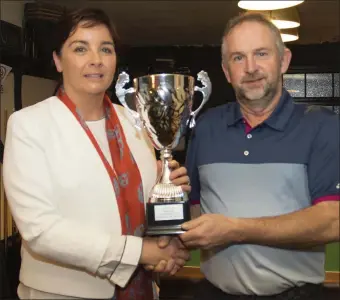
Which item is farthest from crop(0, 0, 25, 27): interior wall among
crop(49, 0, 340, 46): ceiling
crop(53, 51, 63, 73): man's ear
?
crop(53, 51, 63, 73): man's ear

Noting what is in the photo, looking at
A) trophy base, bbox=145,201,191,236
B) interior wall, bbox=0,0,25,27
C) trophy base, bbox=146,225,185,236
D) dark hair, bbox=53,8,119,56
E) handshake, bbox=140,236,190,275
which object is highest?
interior wall, bbox=0,0,25,27

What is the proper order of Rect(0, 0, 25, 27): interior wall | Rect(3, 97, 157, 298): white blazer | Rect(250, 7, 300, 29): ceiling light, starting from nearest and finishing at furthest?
1. Rect(3, 97, 157, 298): white blazer
2. Rect(250, 7, 300, 29): ceiling light
3. Rect(0, 0, 25, 27): interior wall

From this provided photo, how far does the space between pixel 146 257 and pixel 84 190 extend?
0.78 feet

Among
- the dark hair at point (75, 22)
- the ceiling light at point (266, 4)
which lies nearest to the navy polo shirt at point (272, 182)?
the dark hair at point (75, 22)

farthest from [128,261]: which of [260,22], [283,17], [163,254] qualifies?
[283,17]

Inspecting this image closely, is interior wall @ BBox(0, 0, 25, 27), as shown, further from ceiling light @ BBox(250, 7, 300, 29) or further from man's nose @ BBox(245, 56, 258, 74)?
man's nose @ BBox(245, 56, 258, 74)

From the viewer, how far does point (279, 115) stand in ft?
4.99

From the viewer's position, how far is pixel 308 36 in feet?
18.7

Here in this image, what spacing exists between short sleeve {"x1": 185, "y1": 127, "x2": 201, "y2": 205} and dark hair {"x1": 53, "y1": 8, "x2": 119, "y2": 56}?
404 mm

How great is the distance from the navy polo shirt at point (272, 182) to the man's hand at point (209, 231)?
9cm

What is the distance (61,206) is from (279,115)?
652 millimetres

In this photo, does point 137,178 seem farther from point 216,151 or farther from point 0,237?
point 0,237

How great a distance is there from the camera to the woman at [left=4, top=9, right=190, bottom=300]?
133 centimetres

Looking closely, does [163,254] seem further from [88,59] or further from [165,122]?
[88,59]
